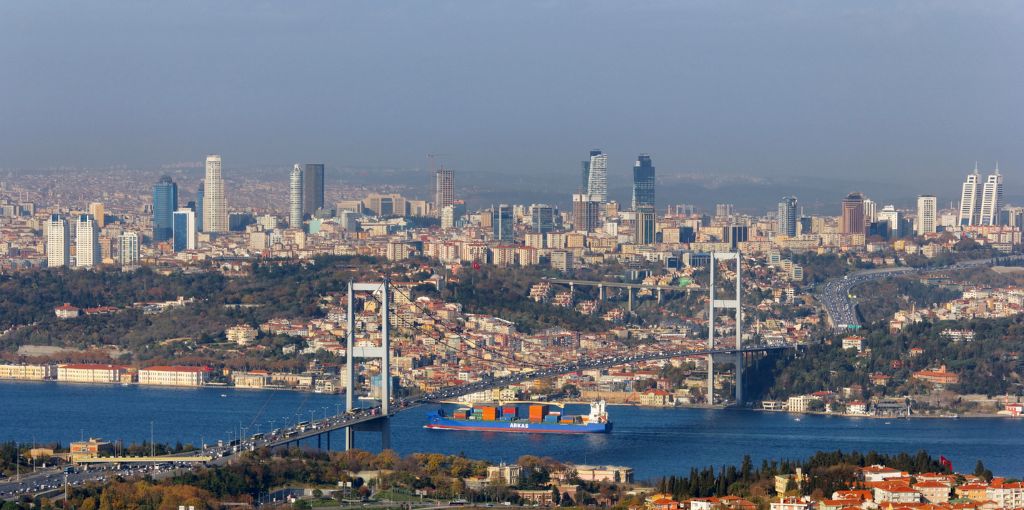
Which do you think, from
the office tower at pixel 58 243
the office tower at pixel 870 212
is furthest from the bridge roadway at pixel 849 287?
the office tower at pixel 58 243

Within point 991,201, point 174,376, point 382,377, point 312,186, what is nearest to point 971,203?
point 991,201

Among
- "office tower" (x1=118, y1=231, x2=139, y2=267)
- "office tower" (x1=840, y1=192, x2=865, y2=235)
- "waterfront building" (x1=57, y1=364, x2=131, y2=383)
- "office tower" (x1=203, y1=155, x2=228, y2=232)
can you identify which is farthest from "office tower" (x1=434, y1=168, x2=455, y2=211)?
"waterfront building" (x1=57, y1=364, x2=131, y2=383)

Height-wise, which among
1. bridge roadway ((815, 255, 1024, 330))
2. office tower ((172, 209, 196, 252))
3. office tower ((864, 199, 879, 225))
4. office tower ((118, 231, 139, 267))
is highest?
office tower ((864, 199, 879, 225))

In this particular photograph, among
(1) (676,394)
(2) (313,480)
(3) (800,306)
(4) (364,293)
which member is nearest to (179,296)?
(4) (364,293)

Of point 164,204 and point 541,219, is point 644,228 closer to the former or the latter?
point 541,219

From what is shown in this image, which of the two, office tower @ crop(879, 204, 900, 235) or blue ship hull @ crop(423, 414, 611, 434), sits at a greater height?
office tower @ crop(879, 204, 900, 235)

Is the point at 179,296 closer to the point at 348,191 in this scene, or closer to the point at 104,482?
the point at 104,482

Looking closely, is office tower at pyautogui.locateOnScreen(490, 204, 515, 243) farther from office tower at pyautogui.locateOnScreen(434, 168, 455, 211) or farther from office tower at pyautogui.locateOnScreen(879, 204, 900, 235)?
office tower at pyautogui.locateOnScreen(879, 204, 900, 235)
